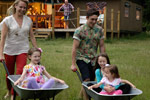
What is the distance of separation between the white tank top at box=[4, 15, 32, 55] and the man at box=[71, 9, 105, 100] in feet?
3.08

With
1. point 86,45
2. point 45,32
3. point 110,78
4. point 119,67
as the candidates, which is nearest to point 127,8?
point 45,32

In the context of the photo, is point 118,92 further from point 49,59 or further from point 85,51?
point 49,59

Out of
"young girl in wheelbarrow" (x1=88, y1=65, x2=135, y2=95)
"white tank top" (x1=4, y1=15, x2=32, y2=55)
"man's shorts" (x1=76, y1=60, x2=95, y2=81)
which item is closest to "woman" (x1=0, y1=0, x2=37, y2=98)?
"white tank top" (x1=4, y1=15, x2=32, y2=55)

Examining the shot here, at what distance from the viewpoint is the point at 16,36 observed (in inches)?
240

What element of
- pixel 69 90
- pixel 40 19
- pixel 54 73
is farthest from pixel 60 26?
pixel 69 90

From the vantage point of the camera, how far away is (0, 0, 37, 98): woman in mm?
6000

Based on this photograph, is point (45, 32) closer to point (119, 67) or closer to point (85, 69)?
point (119, 67)

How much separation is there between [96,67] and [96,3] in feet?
62.6

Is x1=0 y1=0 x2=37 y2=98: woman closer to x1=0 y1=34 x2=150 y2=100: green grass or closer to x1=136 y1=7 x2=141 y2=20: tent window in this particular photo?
x1=0 y1=34 x2=150 y2=100: green grass

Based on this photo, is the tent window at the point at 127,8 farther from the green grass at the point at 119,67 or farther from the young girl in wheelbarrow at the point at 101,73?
the young girl in wheelbarrow at the point at 101,73

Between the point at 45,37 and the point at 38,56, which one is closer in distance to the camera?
the point at 38,56

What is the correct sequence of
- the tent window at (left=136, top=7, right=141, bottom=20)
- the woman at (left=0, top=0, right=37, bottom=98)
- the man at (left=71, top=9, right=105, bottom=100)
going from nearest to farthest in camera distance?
the man at (left=71, top=9, right=105, bottom=100)
the woman at (left=0, top=0, right=37, bottom=98)
the tent window at (left=136, top=7, right=141, bottom=20)

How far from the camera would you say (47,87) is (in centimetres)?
477

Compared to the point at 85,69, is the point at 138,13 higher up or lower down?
higher up
